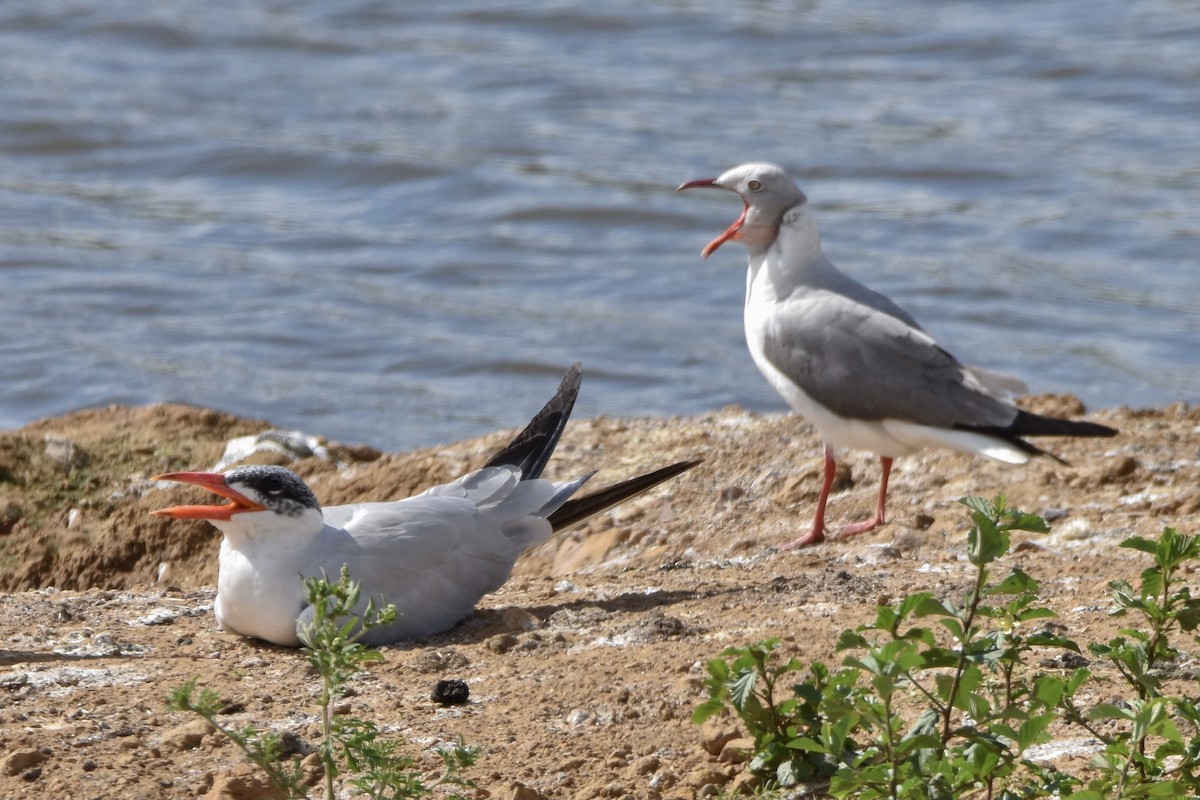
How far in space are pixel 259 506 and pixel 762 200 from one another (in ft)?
9.37

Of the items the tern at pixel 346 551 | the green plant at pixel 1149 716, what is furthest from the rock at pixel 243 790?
the green plant at pixel 1149 716

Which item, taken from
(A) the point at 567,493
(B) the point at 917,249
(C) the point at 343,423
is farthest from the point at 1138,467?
(B) the point at 917,249

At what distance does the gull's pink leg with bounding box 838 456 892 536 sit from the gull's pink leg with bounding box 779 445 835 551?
82 mm

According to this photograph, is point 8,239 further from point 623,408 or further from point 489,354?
point 623,408

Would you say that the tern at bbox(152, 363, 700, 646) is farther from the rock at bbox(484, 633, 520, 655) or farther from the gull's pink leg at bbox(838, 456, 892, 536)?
the gull's pink leg at bbox(838, 456, 892, 536)

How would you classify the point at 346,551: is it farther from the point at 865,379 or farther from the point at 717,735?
the point at 865,379

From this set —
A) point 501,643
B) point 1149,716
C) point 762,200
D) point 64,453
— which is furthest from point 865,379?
point 64,453

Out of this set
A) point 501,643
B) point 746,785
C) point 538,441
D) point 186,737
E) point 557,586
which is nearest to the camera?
point 746,785

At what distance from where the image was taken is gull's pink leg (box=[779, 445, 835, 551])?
646 cm

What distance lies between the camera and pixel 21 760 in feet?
13.2

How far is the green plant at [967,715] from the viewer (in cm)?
327

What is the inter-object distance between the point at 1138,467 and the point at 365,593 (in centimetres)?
321

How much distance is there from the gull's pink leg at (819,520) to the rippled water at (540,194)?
4014 mm

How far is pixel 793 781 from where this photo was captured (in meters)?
3.60
